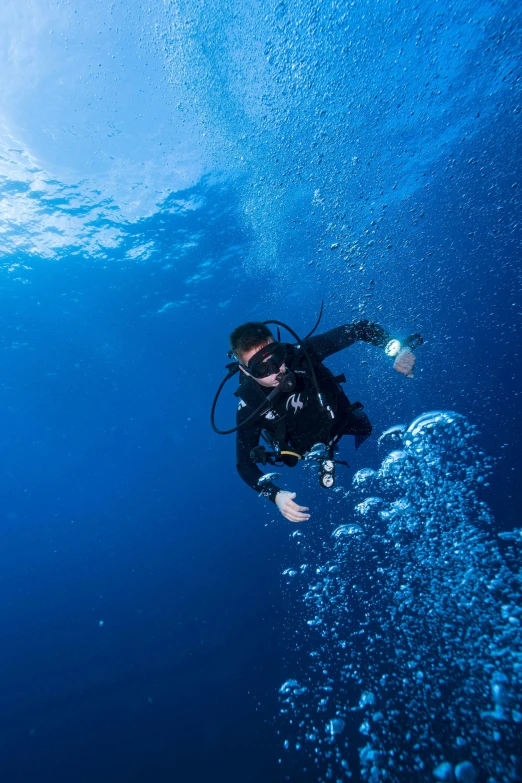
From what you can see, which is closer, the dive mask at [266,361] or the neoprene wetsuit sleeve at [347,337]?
the dive mask at [266,361]

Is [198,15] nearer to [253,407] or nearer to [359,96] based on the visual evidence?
[359,96]

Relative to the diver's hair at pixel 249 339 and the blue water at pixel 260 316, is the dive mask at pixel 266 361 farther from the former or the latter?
the blue water at pixel 260 316

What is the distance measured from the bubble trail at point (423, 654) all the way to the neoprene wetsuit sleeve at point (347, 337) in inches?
132

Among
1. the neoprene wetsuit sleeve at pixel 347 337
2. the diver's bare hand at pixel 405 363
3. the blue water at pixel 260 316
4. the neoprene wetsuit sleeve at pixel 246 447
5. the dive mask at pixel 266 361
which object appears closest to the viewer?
the dive mask at pixel 266 361

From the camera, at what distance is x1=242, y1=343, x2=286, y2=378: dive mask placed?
3.45 m

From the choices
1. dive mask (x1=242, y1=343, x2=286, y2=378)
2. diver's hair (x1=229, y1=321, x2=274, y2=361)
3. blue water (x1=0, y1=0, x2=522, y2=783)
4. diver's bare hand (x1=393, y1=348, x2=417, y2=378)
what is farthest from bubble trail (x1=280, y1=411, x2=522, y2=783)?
diver's hair (x1=229, y1=321, x2=274, y2=361)

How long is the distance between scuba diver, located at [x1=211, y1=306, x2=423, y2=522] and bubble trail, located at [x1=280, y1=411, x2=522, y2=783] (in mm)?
3002

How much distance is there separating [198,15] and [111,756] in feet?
68.8

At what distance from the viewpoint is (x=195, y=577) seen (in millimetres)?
22812

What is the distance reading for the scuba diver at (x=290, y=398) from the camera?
3500 mm

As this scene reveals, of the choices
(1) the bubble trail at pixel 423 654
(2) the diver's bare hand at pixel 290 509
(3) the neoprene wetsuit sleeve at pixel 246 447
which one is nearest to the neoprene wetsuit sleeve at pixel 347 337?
(3) the neoprene wetsuit sleeve at pixel 246 447

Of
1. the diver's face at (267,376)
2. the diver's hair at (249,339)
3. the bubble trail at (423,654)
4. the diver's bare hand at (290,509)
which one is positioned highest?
the diver's hair at (249,339)

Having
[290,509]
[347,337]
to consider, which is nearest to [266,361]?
[347,337]

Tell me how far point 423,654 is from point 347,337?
523 cm
